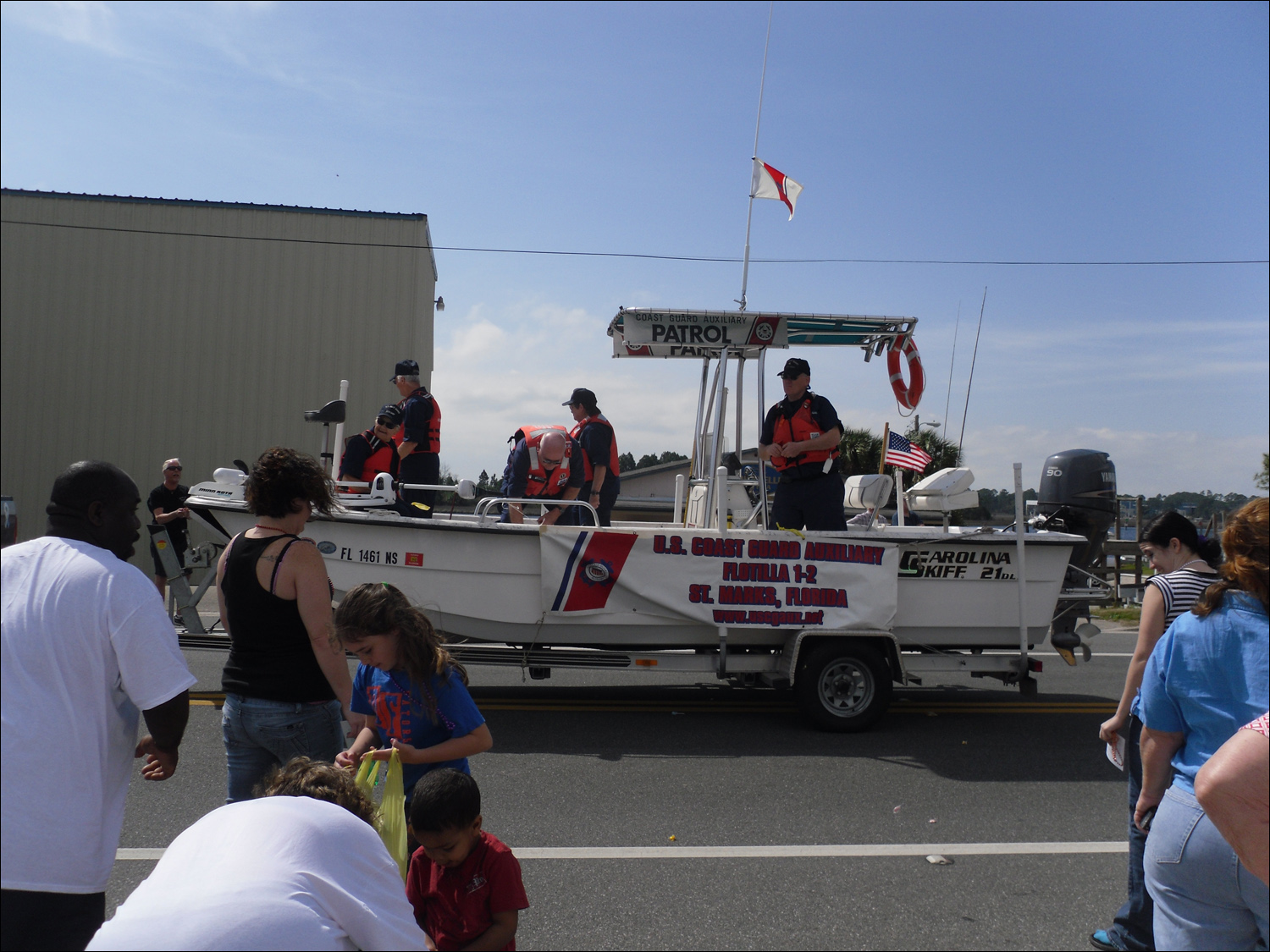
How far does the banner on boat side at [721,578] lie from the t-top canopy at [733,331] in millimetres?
1681

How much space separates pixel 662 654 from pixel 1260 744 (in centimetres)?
522

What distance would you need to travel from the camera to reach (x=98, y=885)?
2.28 metres

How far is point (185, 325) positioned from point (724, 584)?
17.2m

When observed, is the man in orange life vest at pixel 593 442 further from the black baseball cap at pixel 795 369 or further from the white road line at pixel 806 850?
the white road line at pixel 806 850

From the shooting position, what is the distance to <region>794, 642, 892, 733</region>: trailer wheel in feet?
23.0

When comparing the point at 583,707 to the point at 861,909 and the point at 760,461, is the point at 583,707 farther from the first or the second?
the point at 861,909

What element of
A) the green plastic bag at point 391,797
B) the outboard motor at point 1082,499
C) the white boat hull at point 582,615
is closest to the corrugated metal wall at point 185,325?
the white boat hull at point 582,615

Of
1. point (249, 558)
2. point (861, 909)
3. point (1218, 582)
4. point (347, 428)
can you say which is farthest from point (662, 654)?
point (347, 428)

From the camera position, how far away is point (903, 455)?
8.73 meters

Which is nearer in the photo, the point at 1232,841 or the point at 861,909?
the point at 1232,841

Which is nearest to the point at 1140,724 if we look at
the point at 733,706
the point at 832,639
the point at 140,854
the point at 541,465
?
the point at 832,639

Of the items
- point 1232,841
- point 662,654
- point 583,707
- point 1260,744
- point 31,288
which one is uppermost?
point 31,288

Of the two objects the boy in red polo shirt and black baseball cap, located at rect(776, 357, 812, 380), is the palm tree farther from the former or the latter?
the boy in red polo shirt

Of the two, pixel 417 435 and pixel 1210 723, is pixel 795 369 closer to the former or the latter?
pixel 417 435
